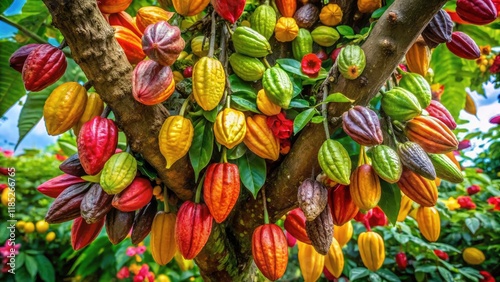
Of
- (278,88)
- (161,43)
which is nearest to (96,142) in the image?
(161,43)

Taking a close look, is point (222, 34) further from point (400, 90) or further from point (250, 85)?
point (400, 90)

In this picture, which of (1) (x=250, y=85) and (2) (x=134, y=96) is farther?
(1) (x=250, y=85)

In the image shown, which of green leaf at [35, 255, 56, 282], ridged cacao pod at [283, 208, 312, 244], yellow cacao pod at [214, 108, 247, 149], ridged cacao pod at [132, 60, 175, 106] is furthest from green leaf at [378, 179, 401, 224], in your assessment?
green leaf at [35, 255, 56, 282]

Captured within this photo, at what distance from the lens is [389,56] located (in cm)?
57

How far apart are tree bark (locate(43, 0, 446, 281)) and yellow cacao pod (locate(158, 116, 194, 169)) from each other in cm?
3

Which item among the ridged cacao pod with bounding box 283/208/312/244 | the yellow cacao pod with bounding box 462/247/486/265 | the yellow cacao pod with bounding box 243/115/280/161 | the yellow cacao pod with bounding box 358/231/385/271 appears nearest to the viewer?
the yellow cacao pod with bounding box 243/115/280/161

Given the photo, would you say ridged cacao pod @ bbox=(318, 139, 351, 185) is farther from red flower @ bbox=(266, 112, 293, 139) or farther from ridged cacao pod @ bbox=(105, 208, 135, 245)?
ridged cacao pod @ bbox=(105, 208, 135, 245)

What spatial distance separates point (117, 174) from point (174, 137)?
0.09 m

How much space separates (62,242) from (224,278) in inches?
59.3

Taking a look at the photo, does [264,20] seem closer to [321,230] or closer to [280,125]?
[280,125]

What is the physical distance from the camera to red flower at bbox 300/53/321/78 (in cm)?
66

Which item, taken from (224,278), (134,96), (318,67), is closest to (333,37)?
(318,67)

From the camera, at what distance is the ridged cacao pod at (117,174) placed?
57cm

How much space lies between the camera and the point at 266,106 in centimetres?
61
